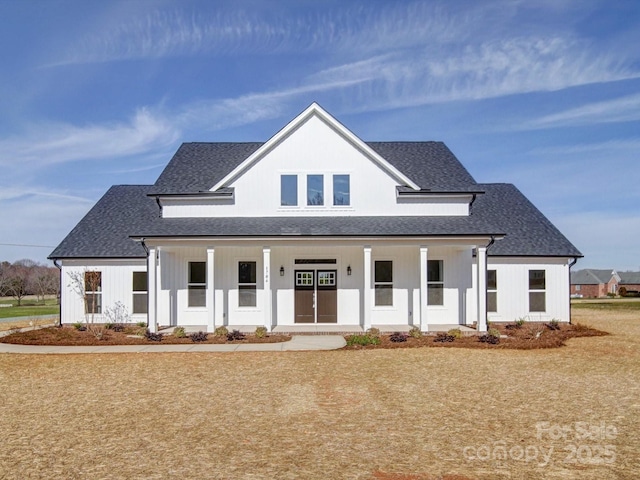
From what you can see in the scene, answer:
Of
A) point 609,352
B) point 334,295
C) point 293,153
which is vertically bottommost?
point 609,352

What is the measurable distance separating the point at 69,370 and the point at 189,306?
325 inches

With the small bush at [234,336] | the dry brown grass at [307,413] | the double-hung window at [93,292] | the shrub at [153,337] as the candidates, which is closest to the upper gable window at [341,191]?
the small bush at [234,336]

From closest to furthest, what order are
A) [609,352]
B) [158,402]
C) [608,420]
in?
1. [608,420]
2. [158,402]
3. [609,352]

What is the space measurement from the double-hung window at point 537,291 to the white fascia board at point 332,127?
6.83m

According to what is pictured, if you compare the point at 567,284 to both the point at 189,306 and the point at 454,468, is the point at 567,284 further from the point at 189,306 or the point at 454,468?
the point at 454,468

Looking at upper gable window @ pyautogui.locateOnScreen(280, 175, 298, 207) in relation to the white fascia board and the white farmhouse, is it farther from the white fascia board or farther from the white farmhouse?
the white fascia board

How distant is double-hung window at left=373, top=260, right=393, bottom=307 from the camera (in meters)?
20.8

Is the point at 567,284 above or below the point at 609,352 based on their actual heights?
above

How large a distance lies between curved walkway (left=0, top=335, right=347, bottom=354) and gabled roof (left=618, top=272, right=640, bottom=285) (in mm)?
110735

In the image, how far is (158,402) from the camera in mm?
9562

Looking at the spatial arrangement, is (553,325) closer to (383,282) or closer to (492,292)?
(492,292)

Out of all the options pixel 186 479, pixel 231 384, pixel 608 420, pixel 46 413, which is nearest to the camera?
pixel 186 479

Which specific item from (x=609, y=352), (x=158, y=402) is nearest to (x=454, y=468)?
(x=158, y=402)

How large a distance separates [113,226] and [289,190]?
927 centimetres
